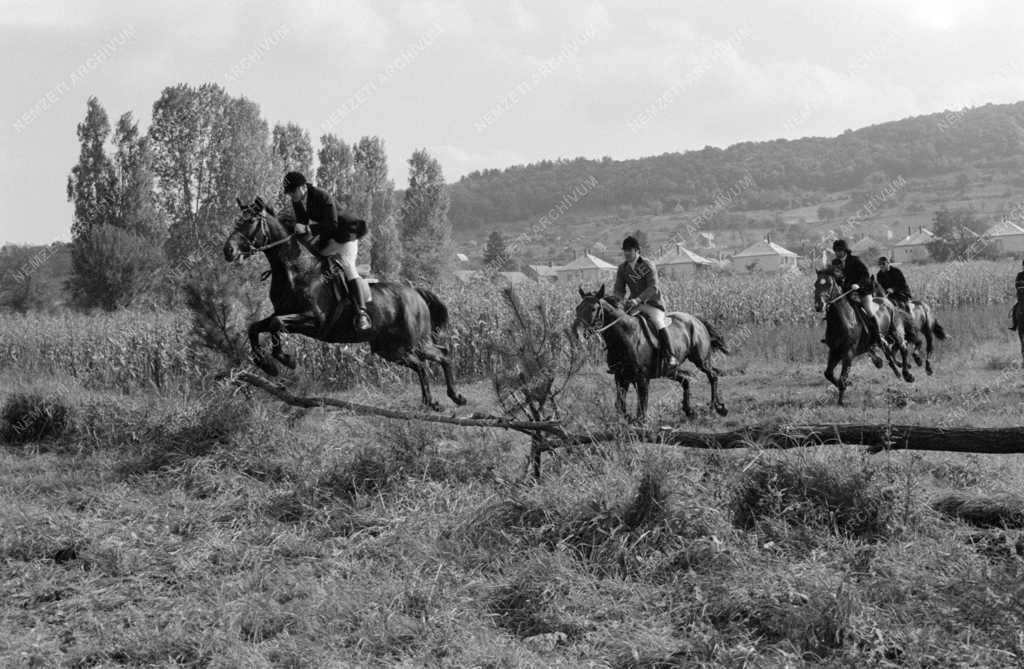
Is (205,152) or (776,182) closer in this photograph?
(205,152)

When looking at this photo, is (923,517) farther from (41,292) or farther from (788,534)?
(41,292)

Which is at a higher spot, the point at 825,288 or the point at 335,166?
the point at 335,166

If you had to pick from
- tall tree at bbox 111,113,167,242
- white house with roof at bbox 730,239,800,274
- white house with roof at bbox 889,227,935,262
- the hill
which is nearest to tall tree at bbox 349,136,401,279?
tall tree at bbox 111,113,167,242

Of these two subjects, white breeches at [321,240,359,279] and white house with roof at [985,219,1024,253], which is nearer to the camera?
white breeches at [321,240,359,279]

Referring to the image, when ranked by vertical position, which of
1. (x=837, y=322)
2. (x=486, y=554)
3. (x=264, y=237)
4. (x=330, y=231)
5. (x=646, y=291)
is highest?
(x=330, y=231)

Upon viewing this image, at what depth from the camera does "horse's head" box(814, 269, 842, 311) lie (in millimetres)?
14320

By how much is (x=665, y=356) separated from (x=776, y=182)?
463ft

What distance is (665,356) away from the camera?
12383 mm

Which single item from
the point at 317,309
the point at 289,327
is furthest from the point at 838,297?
the point at 289,327

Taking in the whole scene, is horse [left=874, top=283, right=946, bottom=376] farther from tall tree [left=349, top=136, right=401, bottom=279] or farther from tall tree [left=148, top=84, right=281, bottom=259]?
tall tree [left=349, top=136, right=401, bottom=279]

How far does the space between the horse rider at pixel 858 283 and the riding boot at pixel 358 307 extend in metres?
7.96

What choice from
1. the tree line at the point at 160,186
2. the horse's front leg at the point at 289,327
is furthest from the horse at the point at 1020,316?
the tree line at the point at 160,186

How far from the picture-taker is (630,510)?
20.2ft

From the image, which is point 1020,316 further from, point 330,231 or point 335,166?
point 335,166
